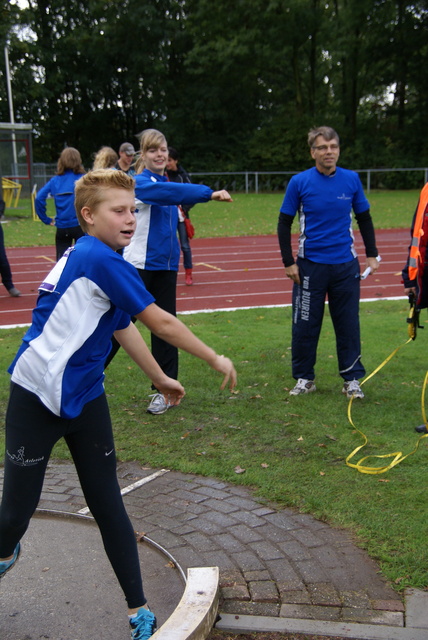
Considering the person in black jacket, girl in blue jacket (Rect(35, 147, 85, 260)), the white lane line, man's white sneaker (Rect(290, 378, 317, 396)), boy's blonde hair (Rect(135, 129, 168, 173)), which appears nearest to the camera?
the white lane line

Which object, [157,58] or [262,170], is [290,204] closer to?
[262,170]

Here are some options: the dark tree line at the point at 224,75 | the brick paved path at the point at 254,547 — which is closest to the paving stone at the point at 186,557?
the brick paved path at the point at 254,547

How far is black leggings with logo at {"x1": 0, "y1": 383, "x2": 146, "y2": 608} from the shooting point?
2.69 metres

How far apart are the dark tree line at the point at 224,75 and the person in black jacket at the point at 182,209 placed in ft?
101

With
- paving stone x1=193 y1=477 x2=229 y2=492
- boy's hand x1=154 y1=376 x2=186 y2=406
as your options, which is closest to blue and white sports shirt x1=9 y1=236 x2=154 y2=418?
boy's hand x1=154 y1=376 x2=186 y2=406

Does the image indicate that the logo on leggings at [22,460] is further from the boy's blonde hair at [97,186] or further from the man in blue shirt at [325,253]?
the man in blue shirt at [325,253]

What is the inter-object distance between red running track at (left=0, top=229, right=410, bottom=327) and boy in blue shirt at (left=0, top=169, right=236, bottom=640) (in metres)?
6.70

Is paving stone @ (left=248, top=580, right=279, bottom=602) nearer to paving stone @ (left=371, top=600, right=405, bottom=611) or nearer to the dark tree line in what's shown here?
paving stone @ (left=371, top=600, right=405, bottom=611)

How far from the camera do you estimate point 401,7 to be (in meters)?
42.7

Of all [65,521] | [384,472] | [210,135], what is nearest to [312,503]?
[384,472]

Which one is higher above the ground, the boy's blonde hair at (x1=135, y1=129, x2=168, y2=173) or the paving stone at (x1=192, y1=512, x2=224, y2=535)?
the boy's blonde hair at (x1=135, y1=129, x2=168, y2=173)

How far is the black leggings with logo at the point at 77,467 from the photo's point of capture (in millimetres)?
2688

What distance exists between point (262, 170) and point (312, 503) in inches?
1535

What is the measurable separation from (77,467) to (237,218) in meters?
21.4
